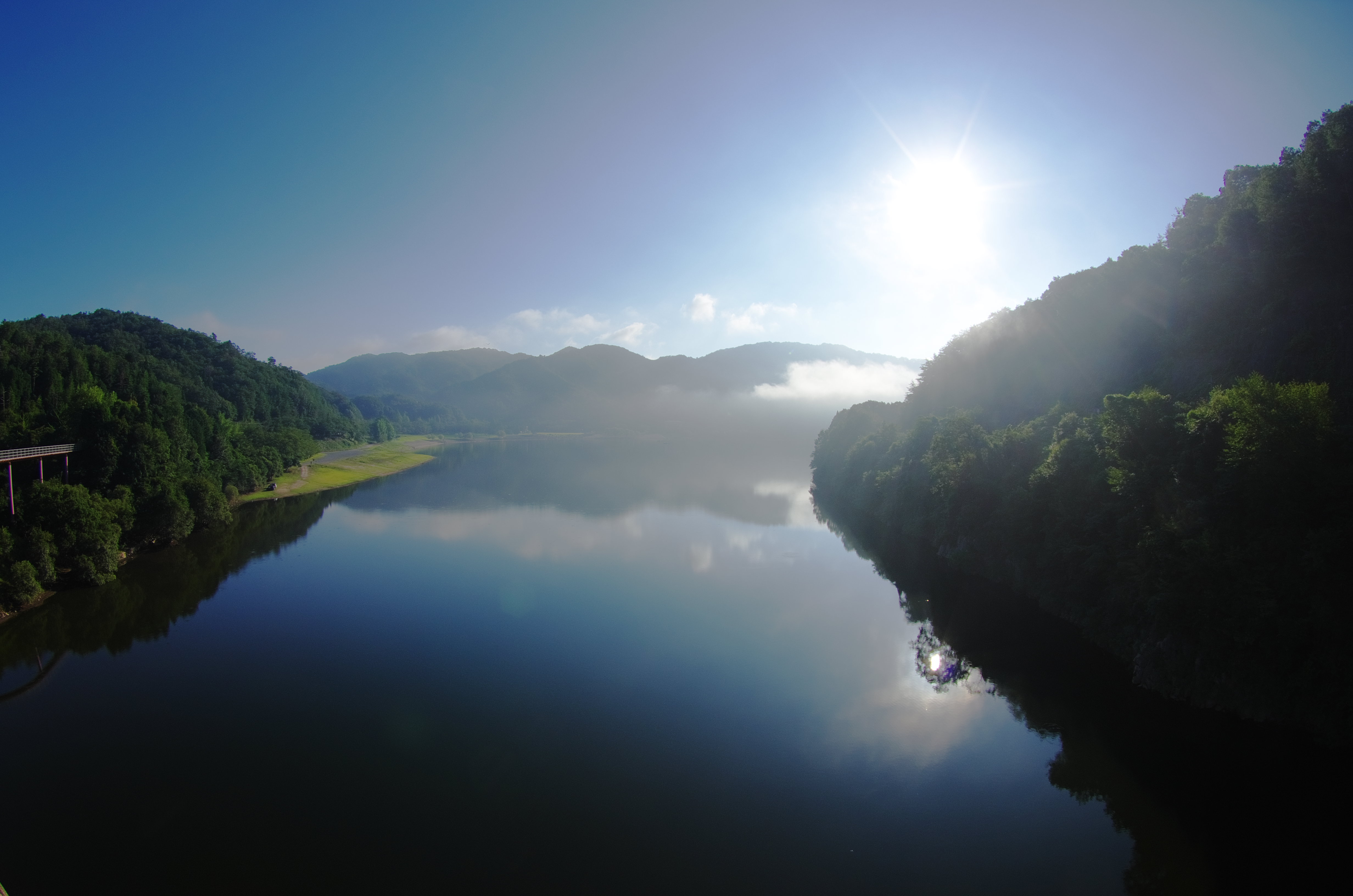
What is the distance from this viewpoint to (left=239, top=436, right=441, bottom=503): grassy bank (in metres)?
66.8

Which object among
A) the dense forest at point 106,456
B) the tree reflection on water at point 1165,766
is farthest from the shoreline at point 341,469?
the tree reflection on water at point 1165,766

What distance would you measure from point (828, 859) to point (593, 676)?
1092 centimetres

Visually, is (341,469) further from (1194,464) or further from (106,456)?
(1194,464)

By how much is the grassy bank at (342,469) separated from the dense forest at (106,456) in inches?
72.0

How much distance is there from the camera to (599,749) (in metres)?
17.0

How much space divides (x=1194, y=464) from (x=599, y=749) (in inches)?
892

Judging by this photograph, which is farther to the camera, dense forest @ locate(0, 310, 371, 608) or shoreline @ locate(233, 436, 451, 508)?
shoreline @ locate(233, 436, 451, 508)

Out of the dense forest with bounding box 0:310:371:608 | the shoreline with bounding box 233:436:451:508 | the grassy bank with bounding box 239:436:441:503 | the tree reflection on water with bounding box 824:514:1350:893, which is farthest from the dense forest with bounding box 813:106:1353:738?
the grassy bank with bounding box 239:436:441:503

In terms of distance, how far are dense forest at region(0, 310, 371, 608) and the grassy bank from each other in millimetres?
1828

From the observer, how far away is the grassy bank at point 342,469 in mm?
66812

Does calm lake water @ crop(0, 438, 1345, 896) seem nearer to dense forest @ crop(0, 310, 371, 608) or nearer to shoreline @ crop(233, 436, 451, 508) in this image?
dense forest @ crop(0, 310, 371, 608)

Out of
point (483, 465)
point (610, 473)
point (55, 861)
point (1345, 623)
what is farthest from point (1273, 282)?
point (483, 465)

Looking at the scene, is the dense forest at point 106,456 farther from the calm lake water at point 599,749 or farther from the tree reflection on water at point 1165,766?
the tree reflection on water at point 1165,766

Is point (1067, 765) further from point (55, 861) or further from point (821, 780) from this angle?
point (55, 861)
